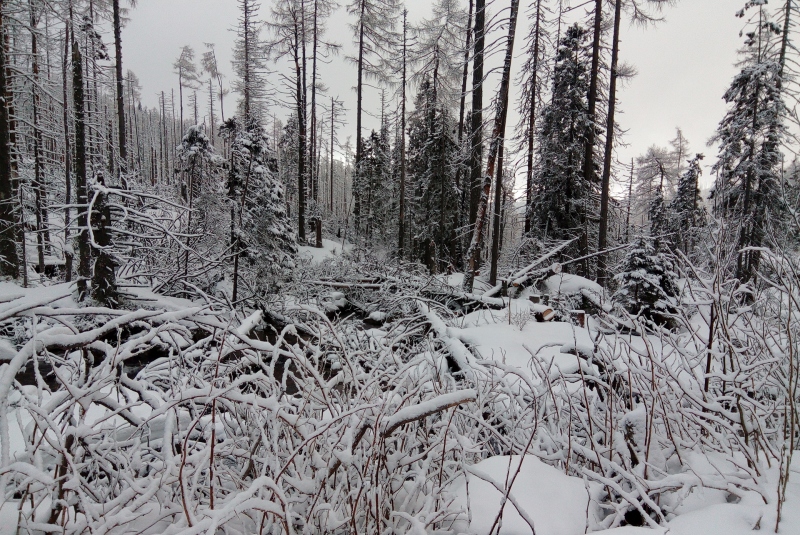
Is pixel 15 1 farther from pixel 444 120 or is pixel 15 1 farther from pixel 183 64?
pixel 183 64

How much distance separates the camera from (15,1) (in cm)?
1043

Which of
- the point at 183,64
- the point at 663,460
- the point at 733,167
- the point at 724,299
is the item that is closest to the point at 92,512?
the point at 663,460

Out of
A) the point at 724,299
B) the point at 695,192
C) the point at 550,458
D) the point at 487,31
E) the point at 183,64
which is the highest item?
the point at 183,64

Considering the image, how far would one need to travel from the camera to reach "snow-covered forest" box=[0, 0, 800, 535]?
4.48 ft

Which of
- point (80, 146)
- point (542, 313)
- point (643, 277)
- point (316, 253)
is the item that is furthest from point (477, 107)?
point (316, 253)

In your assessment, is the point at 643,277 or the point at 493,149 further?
the point at 493,149

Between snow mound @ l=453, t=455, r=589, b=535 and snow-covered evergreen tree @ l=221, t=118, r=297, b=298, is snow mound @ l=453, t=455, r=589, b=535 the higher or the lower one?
the lower one

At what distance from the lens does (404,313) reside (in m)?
8.93

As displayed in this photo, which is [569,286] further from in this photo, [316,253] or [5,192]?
[5,192]

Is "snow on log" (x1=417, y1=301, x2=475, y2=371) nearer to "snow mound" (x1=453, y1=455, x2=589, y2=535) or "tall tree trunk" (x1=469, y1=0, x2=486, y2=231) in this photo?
"snow mound" (x1=453, y1=455, x2=589, y2=535)

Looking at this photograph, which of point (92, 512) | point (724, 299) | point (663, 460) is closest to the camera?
point (92, 512)

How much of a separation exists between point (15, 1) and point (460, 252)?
18.9m

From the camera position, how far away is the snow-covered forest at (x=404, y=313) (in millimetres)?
1366

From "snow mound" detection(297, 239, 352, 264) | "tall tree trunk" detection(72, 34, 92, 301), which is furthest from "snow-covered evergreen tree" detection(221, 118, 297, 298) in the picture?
"snow mound" detection(297, 239, 352, 264)
